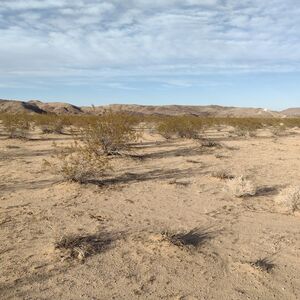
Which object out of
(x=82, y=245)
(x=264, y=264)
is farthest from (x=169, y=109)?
(x=264, y=264)

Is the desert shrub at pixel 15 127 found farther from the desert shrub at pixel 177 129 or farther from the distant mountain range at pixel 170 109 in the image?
the distant mountain range at pixel 170 109

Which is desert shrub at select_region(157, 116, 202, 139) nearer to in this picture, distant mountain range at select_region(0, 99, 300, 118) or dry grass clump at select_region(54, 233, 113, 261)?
dry grass clump at select_region(54, 233, 113, 261)

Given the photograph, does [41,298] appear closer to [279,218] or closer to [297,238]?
[297,238]

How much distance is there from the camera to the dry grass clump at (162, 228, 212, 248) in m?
6.24

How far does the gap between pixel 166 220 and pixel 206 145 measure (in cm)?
1214

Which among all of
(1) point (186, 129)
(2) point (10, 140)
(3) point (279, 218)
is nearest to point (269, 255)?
(3) point (279, 218)

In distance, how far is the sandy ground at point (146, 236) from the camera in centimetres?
500

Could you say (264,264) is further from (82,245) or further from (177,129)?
(177,129)

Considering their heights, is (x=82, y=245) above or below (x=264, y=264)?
above

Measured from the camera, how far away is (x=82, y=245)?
19.8ft

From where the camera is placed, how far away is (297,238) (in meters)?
6.82

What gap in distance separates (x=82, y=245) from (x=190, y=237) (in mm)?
1699

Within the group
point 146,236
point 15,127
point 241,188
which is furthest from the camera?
point 15,127

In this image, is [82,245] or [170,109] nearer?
[82,245]
